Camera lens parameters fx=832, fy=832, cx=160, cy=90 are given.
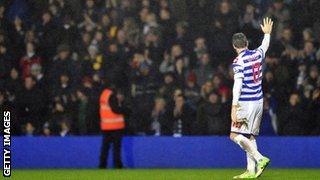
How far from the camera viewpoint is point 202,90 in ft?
54.2

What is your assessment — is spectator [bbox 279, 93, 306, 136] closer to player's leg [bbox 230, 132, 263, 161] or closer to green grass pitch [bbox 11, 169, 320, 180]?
green grass pitch [bbox 11, 169, 320, 180]

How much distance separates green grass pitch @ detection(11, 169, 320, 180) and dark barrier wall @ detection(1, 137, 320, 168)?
1.34 metres

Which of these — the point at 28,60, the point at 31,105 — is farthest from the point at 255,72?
the point at 28,60

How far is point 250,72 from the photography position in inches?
456

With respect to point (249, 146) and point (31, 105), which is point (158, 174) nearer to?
point (249, 146)

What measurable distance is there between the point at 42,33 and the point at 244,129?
7.42 meters

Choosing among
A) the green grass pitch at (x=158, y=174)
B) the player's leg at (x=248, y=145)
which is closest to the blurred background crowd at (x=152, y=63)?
the green grass pitch at (x=158, y=174)

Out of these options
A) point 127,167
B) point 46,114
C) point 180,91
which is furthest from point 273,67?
point 46,114

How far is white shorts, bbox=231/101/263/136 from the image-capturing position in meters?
11.7

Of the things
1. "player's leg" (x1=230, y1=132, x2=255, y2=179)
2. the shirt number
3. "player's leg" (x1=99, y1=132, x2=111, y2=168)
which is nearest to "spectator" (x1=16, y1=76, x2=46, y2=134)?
"player's leg" (x1=99, y1=132, x2=111, y2=168)

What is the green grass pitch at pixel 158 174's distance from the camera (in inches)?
482

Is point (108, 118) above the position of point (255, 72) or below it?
below

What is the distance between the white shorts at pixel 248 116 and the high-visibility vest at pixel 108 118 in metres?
3.99

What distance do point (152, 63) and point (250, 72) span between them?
577cm
